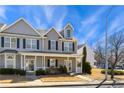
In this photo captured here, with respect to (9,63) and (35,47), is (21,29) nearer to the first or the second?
(35,47)

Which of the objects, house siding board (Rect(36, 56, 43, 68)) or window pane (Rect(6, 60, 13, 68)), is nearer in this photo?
window pane (Rect(6, 60, 13, 68))

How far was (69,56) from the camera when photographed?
3219 cm

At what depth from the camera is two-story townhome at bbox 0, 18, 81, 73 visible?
29734 millimetres

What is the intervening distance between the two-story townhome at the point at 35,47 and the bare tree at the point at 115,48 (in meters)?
5.49

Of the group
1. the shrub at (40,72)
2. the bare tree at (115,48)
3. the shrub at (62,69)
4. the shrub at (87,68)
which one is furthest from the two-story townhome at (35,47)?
the bare tree at (115,48)

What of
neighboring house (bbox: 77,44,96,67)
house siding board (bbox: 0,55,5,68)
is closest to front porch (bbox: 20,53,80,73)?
neighboring house (bbox: 77,44,96,67)

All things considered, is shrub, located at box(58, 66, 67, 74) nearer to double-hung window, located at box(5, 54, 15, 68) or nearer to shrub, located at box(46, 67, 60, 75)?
shrub, located at box(46, 67, 60, 75)

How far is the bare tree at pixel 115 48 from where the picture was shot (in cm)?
2792

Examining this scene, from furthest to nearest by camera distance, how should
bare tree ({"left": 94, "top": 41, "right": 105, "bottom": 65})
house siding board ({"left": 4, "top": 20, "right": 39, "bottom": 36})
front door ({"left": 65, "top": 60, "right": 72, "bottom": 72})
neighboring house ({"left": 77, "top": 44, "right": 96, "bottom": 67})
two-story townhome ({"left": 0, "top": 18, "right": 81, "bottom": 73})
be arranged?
neighboring house ({"left": 77, "top": 44, "right": 96, "bottom": 67}) → front door ({"left": 65, "top": 60, "right": 72, "bottom": 72}) → bare tree ({"left": 94, "top": 41, "right": 105, "bottom": 65}) → house siding board ({"left": 4, "top": 20, "right": 39, "bottom": 36}) → two-story townhome ({"left": 0, "top": 18, "right": 81, "bottom": 73})

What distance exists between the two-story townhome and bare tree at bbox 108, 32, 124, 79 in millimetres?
5487

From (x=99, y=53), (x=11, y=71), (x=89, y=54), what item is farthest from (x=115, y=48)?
(x=11, y=71)

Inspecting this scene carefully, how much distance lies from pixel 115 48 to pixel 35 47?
29.2ft
